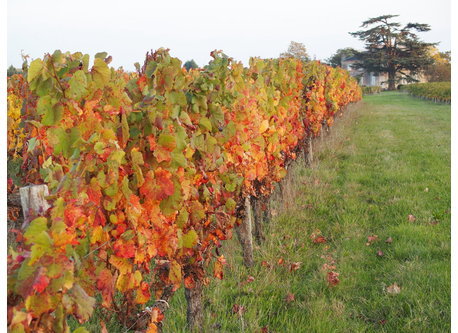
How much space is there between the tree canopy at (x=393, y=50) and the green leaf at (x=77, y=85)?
64.9m

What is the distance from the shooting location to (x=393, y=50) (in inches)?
2552

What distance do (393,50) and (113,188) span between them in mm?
68661

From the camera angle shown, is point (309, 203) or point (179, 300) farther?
point (309, 203)

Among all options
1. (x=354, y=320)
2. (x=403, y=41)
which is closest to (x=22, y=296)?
(x=354, y=320)

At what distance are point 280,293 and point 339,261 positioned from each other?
1000mm

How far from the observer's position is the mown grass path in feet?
12.5

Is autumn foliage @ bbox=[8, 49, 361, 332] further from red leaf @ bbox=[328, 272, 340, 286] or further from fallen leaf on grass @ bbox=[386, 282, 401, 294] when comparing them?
fallen leaf on grass @ bbox=[386, 282, 401, 294]

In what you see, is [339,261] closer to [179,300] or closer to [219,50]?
[179,300]

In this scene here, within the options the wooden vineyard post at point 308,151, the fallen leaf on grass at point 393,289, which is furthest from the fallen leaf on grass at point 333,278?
the wooden vineyard post at point 308,151

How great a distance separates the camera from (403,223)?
5918 millimetres

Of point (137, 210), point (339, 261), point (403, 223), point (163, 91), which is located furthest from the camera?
point (403, 223)

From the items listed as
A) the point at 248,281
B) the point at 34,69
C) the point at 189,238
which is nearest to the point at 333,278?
the point at 248,281

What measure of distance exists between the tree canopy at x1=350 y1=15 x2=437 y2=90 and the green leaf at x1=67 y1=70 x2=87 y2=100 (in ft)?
213

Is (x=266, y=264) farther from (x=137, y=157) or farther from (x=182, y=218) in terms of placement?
(x=137, y=157)
